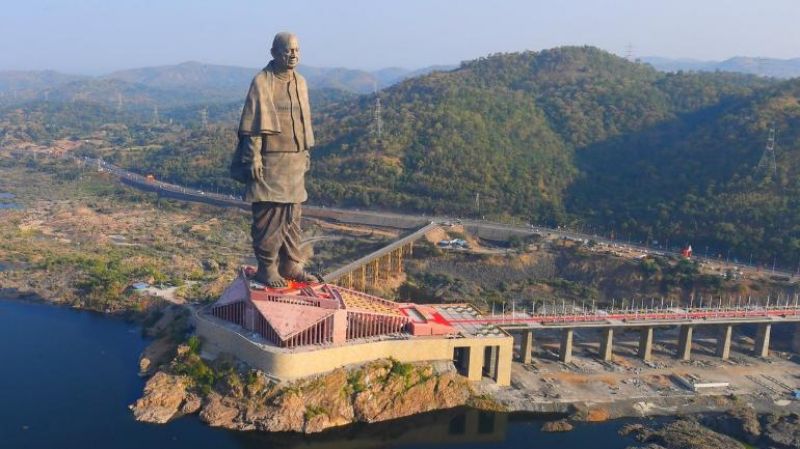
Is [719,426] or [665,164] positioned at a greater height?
[665,164]

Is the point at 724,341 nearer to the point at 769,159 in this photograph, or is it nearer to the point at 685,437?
the point at 685,437

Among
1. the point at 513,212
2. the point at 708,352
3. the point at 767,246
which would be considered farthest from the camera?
the point at 513,212

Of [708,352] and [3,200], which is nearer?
[708,352]

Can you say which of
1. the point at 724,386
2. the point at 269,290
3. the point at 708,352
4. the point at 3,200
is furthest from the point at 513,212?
the point at 3,200

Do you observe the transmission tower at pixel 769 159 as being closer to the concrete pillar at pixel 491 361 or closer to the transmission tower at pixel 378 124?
the concrete pillar at pixel 491 361

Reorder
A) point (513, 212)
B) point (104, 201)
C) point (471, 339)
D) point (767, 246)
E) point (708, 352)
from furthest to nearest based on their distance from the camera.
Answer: point (104, 201) < point (513, 212) < point (767, 246) < point (708, 352) < point (471, 339)

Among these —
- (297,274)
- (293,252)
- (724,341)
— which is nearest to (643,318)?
(724,341)

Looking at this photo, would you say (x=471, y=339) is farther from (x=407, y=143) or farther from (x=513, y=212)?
(x=407, y=143)
